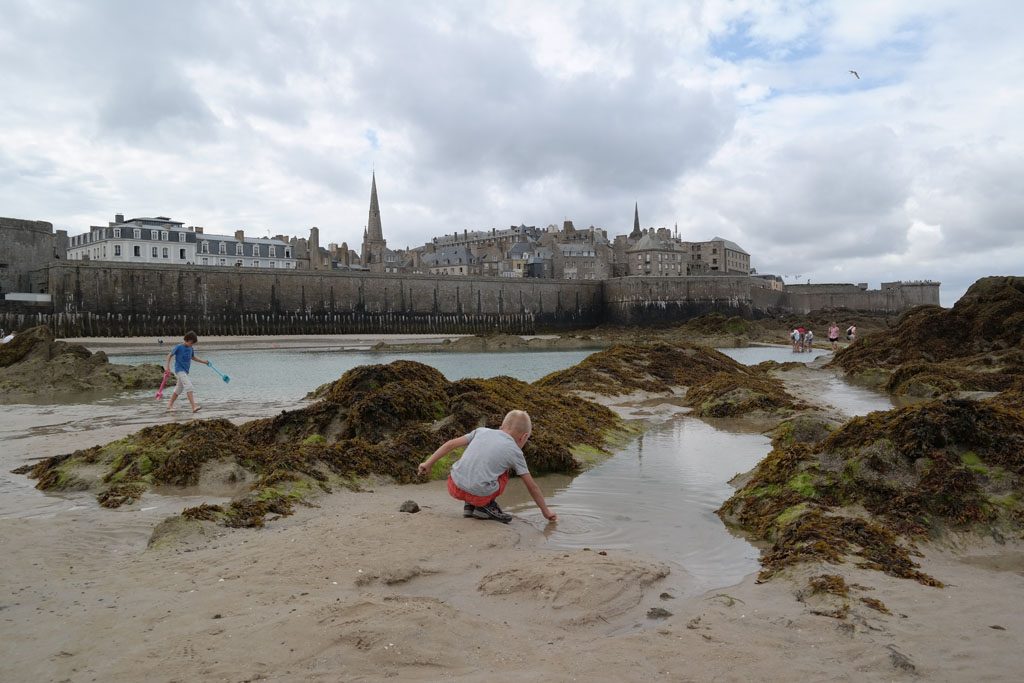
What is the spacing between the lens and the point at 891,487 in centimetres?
536

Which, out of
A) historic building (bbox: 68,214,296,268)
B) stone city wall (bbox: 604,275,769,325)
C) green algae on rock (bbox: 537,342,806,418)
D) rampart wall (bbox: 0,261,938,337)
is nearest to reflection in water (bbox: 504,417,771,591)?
green algae on rock (bbox: 537,342,806,418)

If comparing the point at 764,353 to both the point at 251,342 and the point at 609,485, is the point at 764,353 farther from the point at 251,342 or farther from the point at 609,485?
the point at 609,485

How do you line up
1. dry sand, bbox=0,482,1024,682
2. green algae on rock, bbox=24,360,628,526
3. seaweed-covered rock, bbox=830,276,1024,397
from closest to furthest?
dry sand, bbox=0,482,1024,682
green algae on rock, bbox=24,360,628,526
seaweed-covered rock, bbox=830,276,1024,397

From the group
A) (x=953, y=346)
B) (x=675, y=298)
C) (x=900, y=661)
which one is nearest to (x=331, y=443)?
(x=900, y=661)

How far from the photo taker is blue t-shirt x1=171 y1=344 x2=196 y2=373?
42.0ft

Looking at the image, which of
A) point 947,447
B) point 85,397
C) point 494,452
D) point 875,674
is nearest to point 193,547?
point 494,452

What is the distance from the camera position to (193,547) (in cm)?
473

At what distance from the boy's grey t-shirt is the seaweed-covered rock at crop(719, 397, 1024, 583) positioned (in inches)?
75.0

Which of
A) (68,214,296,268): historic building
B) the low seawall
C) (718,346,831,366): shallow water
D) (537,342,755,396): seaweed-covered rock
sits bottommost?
(718,346,831,366): shallow water

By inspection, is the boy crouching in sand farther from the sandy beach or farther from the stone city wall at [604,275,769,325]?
the stone city wall at [604,275,769,325]

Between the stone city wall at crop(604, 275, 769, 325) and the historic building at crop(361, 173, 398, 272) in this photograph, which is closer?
the stone city wall at crop(604, 275, 769, 325)

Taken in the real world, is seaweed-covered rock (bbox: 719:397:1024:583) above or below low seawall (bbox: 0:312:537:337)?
below

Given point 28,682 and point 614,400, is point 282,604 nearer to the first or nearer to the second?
point 28,682

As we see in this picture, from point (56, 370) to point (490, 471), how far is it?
15813 millimetres
